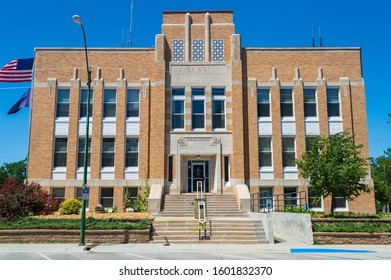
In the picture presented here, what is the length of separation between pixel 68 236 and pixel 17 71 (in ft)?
48.8

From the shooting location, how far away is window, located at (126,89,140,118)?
2894 cm

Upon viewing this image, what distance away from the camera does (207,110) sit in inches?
1121

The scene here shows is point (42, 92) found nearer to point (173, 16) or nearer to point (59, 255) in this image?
point (173, 16)

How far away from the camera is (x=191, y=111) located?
28.5m

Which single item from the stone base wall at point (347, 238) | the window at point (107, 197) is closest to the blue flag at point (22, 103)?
the window at point (107, 197)

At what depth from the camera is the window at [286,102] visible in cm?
2912

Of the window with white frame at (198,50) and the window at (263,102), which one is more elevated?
the window with white frame at (198,50)

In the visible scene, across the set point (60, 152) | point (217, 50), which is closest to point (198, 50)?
point (217, 50)

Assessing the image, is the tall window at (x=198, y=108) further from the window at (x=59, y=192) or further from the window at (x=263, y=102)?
the window at (x=59, y=192)

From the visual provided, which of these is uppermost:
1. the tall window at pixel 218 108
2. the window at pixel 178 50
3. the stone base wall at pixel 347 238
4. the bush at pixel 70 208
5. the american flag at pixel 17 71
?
the window at pixel 178 50

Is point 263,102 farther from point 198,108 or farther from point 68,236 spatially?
point 68,236

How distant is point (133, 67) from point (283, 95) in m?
11.5

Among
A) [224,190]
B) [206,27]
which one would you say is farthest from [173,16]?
[224,190]

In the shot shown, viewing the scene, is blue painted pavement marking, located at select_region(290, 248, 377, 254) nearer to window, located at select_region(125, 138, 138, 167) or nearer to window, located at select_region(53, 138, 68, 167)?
window, located at select_region(125, 138, 138, 167)
